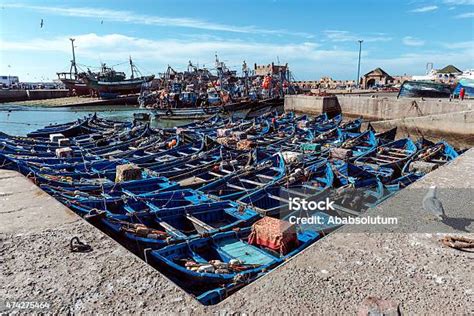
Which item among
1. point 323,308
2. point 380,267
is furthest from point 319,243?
point 323,308

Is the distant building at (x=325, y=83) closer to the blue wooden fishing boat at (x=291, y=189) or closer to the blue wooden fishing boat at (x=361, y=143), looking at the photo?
the blue wooden fishing boat at (x=361, y=143)

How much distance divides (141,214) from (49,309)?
188 inches

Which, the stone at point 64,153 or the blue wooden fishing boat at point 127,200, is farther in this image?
the stone at point 64,153

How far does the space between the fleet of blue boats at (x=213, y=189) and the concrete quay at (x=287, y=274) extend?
159 cm

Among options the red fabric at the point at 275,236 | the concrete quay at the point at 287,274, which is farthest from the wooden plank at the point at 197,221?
the concrete quay at the point at 287,274

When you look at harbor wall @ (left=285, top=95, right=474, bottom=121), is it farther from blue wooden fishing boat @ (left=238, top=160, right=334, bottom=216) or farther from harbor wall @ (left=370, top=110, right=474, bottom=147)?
blue wooden fishing boat @ (left=238, top=160, right=334, bottom=216)

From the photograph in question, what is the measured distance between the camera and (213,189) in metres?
10.4

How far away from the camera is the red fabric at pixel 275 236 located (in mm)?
6336

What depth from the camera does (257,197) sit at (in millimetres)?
9359

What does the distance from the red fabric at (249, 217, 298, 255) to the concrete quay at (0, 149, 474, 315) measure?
1.94 meters

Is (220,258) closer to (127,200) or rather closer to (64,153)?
(127,200)

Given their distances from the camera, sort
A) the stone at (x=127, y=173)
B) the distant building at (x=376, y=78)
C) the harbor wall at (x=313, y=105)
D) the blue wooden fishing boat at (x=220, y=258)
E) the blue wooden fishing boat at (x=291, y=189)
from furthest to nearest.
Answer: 1. the distant building at (x=376, y=78)
2. the harbor wall at (x=313, y=105)
3. the stone at (x=127, y=173)
4. the blue wooden fishing boat at (x=291, y=189)
5. the blue wooden fishing boat at (x=220, y=258)

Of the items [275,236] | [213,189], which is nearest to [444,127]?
[213,189]

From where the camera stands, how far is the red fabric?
20.8 ft
